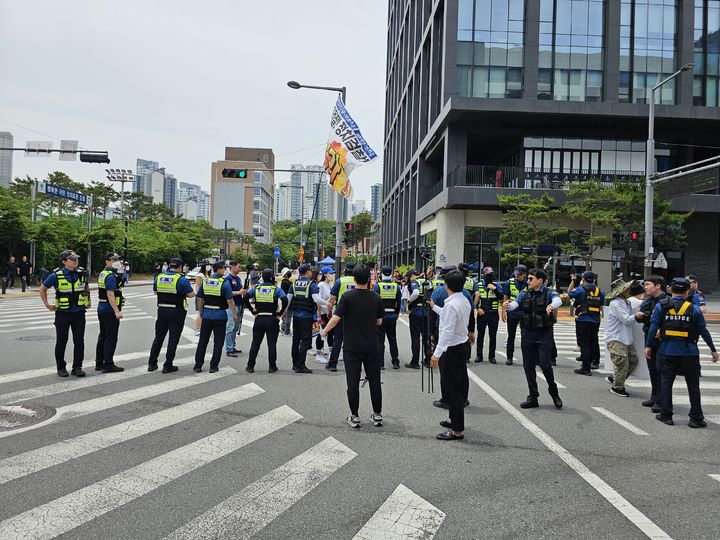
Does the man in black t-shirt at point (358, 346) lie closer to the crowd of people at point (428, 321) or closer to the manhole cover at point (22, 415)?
the crowd of people at point (428, 321)

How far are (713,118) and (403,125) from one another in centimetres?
3248

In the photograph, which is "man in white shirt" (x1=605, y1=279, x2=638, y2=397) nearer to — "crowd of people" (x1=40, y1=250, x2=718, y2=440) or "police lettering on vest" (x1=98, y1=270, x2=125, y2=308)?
"crowd of people" (x1=40, y1=250, x2=718, y2=440)

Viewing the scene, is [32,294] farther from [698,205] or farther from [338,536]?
[698,205]

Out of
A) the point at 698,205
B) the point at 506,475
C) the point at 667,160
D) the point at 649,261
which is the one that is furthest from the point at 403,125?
the point at 506,475

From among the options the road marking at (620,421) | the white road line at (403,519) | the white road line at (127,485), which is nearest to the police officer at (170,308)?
the white road line at (127,485)

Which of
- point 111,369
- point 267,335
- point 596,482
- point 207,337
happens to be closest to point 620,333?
point 596,482

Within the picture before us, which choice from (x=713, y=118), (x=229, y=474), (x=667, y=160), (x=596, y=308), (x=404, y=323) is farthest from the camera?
(x=667, y=160)

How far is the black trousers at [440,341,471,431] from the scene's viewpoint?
6.01m

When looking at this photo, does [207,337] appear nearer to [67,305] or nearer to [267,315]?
[267,315]

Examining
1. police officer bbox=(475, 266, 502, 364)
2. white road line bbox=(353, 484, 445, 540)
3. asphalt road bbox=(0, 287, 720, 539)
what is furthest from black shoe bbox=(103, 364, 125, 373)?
police officer bbox=(475, 266, 502, 364)

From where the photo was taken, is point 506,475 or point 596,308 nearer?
point 506,475

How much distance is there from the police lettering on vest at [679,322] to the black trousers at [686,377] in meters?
0.27

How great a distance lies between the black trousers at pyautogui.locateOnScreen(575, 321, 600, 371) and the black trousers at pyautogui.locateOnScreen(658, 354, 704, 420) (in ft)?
11.1

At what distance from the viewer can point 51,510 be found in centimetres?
407
